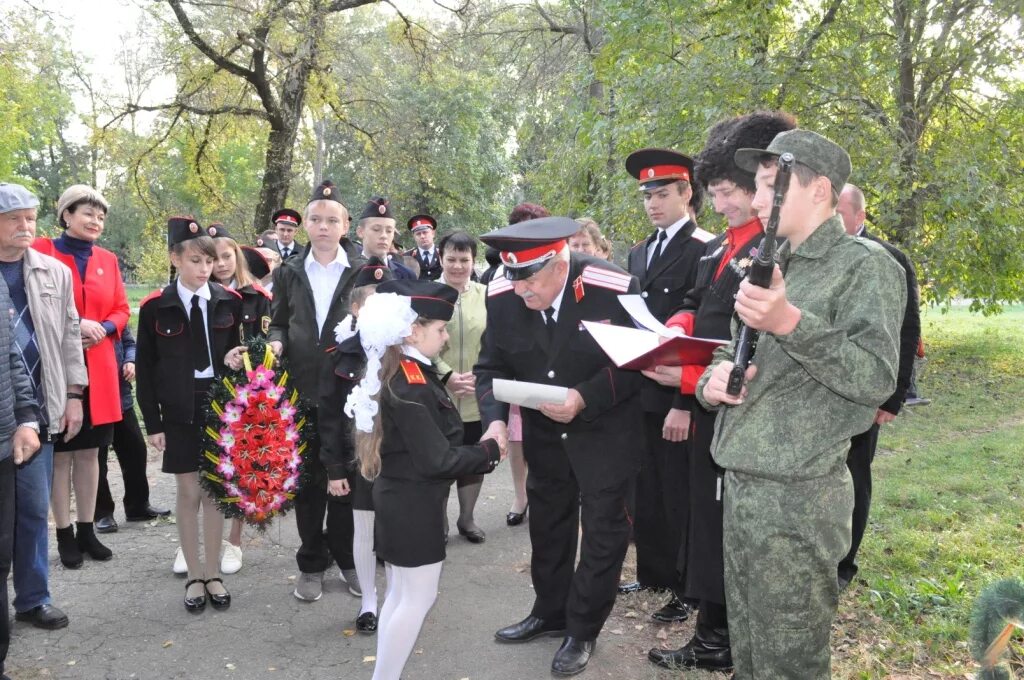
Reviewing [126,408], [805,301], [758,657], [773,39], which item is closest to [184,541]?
[126,408]

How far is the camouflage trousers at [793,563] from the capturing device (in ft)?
8.33

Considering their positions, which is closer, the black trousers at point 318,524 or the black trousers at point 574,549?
the black trousers at point 574,549

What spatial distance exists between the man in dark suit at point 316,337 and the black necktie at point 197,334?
43cm

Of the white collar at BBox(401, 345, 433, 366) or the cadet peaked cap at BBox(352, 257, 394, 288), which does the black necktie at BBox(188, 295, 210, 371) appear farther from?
the white collar at BBox(401, 345, 433, 366)

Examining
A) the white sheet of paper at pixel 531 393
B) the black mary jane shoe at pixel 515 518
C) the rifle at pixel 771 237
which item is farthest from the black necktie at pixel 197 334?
the rifle at pixel 771 237

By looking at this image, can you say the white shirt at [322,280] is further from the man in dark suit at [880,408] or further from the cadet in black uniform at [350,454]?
Answer: the man in dark suit at [880,408]

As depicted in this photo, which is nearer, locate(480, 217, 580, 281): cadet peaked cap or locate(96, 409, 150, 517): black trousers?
locate(480, 217, 580, 281): cadet peaked cap

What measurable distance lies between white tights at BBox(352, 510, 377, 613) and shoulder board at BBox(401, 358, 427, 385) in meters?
1.34

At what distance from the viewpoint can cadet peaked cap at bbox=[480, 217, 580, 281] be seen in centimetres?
368

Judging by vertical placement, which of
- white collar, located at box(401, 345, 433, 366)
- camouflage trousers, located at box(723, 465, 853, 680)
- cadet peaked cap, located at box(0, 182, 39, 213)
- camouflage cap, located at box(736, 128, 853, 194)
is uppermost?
camouflage cap, located at box(736, 128, 853, 194)

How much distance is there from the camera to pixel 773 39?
35.2 feet

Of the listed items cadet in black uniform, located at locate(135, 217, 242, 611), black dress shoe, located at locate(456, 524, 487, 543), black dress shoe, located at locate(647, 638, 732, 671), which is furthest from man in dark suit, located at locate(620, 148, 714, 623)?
cadet in black uniform, located at locate(135, 217, 242, 611)

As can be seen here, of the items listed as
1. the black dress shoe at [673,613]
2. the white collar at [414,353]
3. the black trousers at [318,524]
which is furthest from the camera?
the black trousers at [318,524]

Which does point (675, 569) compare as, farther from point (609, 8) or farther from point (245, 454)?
point (609, 8)
